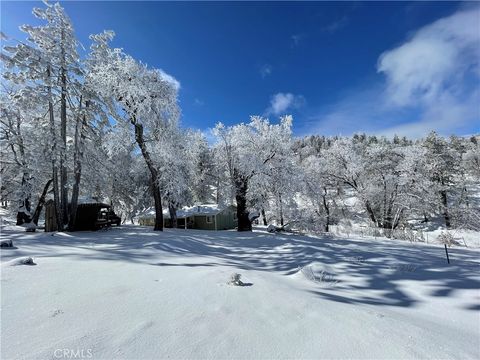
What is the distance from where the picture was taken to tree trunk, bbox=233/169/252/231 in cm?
2025

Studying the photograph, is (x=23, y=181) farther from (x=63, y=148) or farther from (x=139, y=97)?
(x=139, y=97)

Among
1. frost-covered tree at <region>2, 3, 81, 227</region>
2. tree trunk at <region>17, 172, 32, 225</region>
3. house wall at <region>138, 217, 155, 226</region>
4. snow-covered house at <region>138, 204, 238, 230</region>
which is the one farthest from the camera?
house wall at <region>138, 217, 155, 226</region>

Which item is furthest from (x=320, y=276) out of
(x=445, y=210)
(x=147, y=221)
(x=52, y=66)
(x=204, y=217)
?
(x=147, y=221)

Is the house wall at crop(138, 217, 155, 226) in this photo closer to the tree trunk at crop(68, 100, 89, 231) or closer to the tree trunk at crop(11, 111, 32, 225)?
the tree trunk at crop(11, 111, 32, 225)

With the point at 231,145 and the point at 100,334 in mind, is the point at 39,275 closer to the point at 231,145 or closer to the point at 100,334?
the point at 100,334

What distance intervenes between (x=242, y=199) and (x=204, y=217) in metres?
10.3

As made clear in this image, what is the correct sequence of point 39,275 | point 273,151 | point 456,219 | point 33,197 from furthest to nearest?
point 456,219 → point 273,151 → point 33,197 → point 39,275

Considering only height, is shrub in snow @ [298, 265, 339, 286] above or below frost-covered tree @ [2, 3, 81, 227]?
below

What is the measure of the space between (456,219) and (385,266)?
2326cm

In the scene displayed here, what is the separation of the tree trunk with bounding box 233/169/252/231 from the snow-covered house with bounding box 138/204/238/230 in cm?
811

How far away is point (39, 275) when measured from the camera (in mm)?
4414

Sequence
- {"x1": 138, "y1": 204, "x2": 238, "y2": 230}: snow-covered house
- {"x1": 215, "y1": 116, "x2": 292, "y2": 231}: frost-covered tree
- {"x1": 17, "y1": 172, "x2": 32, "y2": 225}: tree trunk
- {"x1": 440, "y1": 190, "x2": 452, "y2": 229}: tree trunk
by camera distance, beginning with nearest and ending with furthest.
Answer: {"x1": 17, "y1": 172, "x2": 32, "y2": 225}: tree trunk
{"x1": 215, "y1": 116, "x2": 292, "y2": 231}: frost-covered tree
{"x1": 440, "y1": 190, "x2": 452, "y2": 229}: tree trunk
{"x1": 138, "y1": 204, "x2": 238, "y2": 230}: snow-covered house

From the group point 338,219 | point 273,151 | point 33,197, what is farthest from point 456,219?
point 33,197

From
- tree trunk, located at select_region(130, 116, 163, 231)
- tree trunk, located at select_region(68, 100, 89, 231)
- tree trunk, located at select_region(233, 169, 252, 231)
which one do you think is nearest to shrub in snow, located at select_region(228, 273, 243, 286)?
tree trunk, located at select_region(130, 116, 163, 231)
